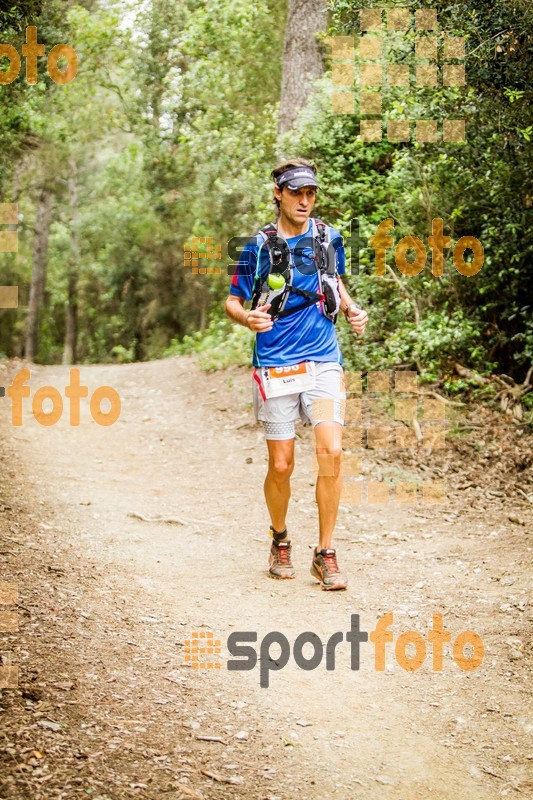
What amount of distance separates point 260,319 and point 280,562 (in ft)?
5.15

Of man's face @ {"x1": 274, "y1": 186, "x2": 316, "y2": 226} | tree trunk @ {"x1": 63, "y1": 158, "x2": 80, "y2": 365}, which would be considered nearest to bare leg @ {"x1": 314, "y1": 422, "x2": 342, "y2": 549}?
man's face @ {"x1": 274, "y1": 186, "x2": 316, "y2": 226}

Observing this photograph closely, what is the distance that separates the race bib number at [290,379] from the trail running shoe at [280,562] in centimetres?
102

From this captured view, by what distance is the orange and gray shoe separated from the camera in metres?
5.09

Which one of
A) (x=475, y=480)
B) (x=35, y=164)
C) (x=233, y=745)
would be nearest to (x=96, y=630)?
(x=233, y=745)

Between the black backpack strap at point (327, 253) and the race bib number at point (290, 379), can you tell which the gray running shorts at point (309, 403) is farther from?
the black backpack strap at point (327, 253)

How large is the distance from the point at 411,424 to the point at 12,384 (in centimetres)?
869

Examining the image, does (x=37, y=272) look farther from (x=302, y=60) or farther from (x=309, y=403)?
(x=309, y=403)

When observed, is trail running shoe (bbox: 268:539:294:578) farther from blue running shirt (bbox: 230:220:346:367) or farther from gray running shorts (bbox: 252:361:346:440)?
blue running shirt (bbox: 230:220:346:367)

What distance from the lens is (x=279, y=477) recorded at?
498cm

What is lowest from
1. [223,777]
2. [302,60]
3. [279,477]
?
[223,777]

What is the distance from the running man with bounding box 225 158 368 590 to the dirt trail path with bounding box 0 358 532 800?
0.73 m

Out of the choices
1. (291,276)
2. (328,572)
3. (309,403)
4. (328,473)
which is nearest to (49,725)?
(328,572)

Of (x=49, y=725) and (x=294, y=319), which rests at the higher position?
(x=294, y=319)

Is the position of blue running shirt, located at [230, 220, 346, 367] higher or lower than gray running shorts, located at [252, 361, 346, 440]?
higher
